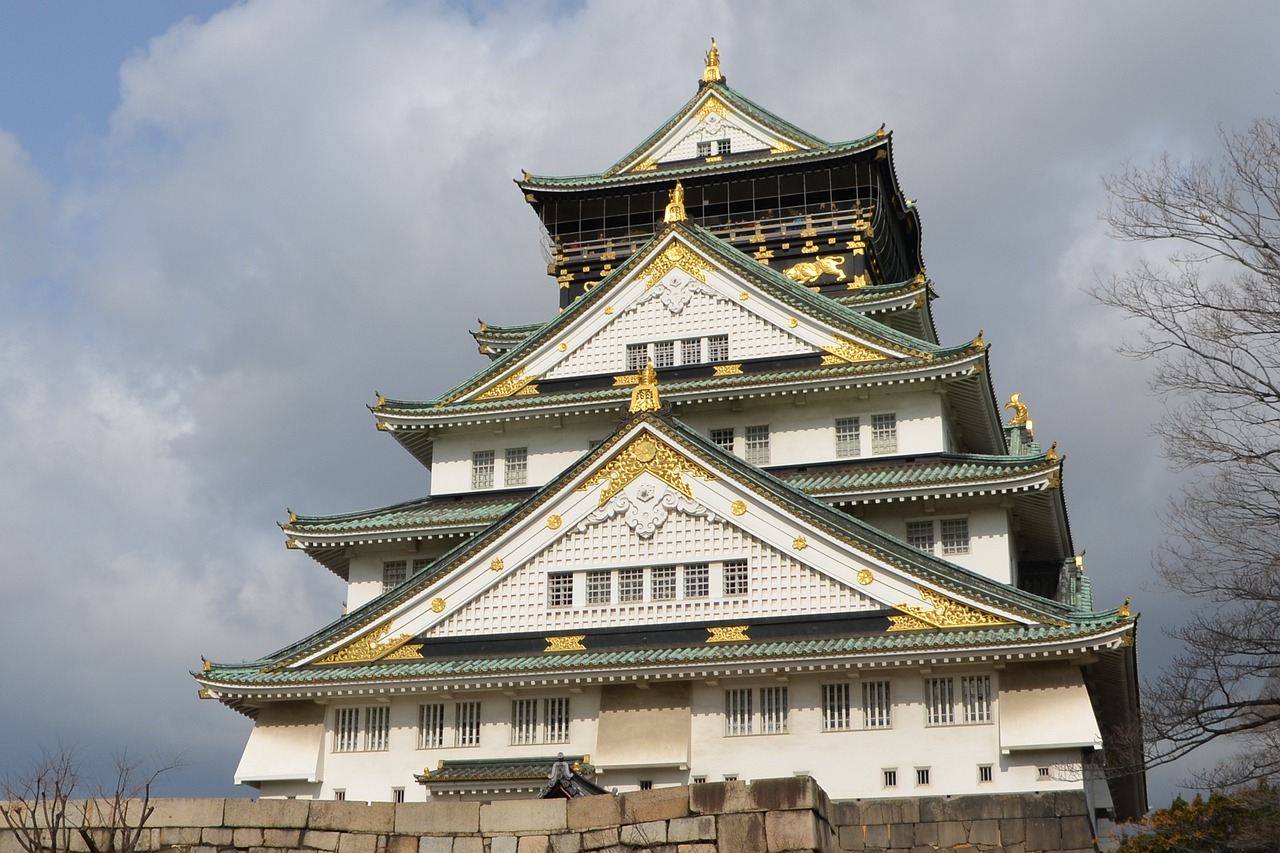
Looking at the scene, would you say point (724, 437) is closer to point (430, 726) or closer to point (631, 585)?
point (631, 585)

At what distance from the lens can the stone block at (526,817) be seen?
20.3 m

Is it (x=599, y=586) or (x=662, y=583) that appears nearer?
(x=662, y=583)

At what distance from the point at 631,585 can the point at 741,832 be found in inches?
541

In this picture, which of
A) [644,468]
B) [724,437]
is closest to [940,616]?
[644,468]

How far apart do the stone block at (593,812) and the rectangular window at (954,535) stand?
16.3 meters

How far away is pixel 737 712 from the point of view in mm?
31203

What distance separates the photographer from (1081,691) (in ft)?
96.1

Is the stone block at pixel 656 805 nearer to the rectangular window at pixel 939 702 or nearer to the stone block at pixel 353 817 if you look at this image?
the stone block at pixel 353 817

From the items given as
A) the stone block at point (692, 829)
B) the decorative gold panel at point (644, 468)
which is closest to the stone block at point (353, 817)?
the stone block at point (692, 829)

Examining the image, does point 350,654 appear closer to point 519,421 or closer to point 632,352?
point 519,421

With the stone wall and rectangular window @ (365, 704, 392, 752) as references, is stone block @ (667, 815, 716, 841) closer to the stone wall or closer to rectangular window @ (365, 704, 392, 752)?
the stone wall

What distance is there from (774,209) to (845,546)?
17.3 metres

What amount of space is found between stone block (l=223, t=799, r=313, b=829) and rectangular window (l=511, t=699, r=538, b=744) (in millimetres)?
11689

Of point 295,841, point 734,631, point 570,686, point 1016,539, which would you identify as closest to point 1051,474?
point 1016,539
